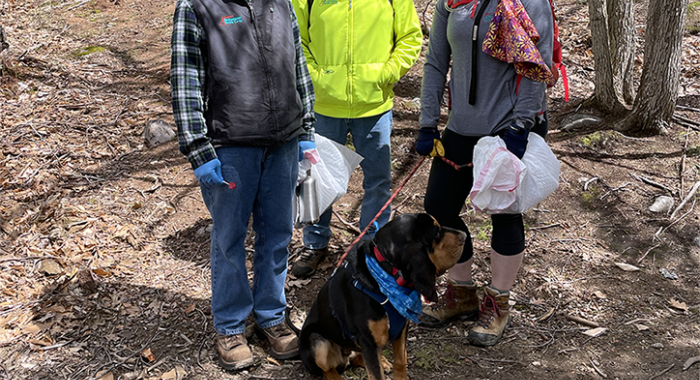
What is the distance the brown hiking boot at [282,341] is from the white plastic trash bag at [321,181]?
0.76m

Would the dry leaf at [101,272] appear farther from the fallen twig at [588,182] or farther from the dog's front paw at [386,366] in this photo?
the fallen twig at [588,182]

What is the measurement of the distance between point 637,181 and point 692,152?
862 mm

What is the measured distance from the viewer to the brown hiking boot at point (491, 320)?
3.58 meters

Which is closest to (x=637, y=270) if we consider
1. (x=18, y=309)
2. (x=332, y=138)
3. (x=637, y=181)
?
(x=637, y=181)

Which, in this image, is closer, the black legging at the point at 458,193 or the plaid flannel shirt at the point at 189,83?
the plaid flannel shirt at the point at 189,83

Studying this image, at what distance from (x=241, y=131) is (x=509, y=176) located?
1581 millimetres

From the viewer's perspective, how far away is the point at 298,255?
15.5ft

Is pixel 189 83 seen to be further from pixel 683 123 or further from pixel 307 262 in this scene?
pixel 683 123

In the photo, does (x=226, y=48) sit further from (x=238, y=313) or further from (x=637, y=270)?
(x=637, y=270)

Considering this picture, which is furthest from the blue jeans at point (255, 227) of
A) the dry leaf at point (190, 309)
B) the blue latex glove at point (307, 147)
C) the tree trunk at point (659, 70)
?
the tree trunk at point (659, 70)

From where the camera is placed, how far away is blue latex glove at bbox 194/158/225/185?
2.87 m

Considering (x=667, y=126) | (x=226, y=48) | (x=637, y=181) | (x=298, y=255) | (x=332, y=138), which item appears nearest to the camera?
(x=226, y=48)

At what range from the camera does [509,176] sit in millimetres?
3053

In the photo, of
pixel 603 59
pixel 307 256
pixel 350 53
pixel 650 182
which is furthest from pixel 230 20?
pixel 603 59
